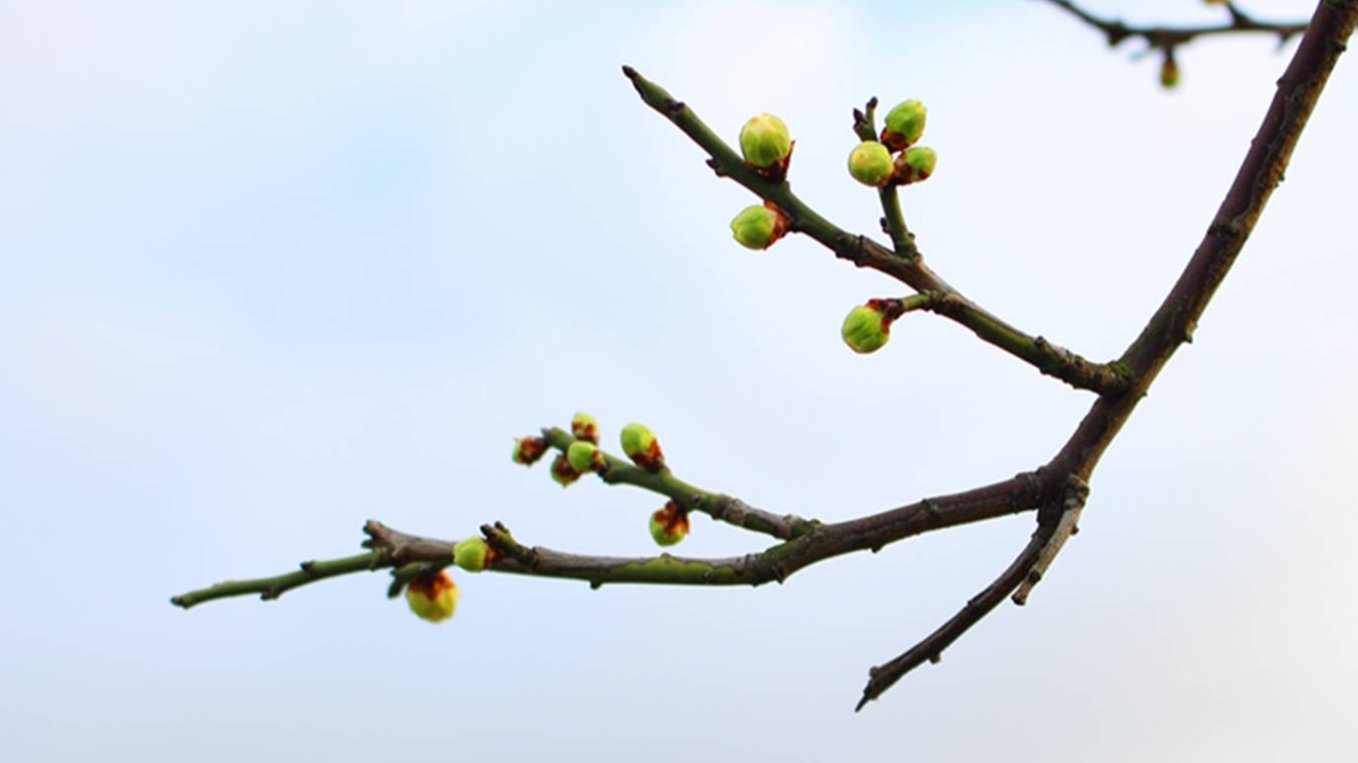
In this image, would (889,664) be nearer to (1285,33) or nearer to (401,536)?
(401,536)

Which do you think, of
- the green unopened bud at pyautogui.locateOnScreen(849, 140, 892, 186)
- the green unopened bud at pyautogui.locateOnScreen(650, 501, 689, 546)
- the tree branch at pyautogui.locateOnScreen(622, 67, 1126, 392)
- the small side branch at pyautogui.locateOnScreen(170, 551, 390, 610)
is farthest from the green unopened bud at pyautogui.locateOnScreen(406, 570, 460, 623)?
the green unopened bud at pyautogui.locateOnScreen(849, 140, 892, 186)

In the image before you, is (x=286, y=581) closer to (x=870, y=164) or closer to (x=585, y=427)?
(x=585, y=427)

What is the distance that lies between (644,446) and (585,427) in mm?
346

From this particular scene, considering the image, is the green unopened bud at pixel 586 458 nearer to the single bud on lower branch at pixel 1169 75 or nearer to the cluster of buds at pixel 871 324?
the cluster of buds at pixel 871 324

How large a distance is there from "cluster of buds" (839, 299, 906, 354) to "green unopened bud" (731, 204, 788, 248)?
0.18 m

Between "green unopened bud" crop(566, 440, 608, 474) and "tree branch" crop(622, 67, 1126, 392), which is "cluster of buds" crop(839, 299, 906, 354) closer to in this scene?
"tree branch" crop(622, 67, 1126, 392)

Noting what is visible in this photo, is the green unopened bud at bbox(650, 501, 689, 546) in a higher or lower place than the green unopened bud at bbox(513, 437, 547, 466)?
lower

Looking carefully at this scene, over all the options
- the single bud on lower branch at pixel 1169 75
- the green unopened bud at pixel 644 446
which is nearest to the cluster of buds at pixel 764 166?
the green unopened bud at pixel 644 446

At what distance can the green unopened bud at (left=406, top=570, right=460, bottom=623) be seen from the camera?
2.29 meters

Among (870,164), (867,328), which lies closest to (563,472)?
(867,328)

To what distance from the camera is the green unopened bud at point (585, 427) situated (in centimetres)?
280

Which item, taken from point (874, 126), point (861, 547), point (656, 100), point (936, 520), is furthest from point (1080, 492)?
point (656, 100)

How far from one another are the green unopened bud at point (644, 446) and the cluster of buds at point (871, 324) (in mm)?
546

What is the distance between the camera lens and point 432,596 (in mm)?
2293
